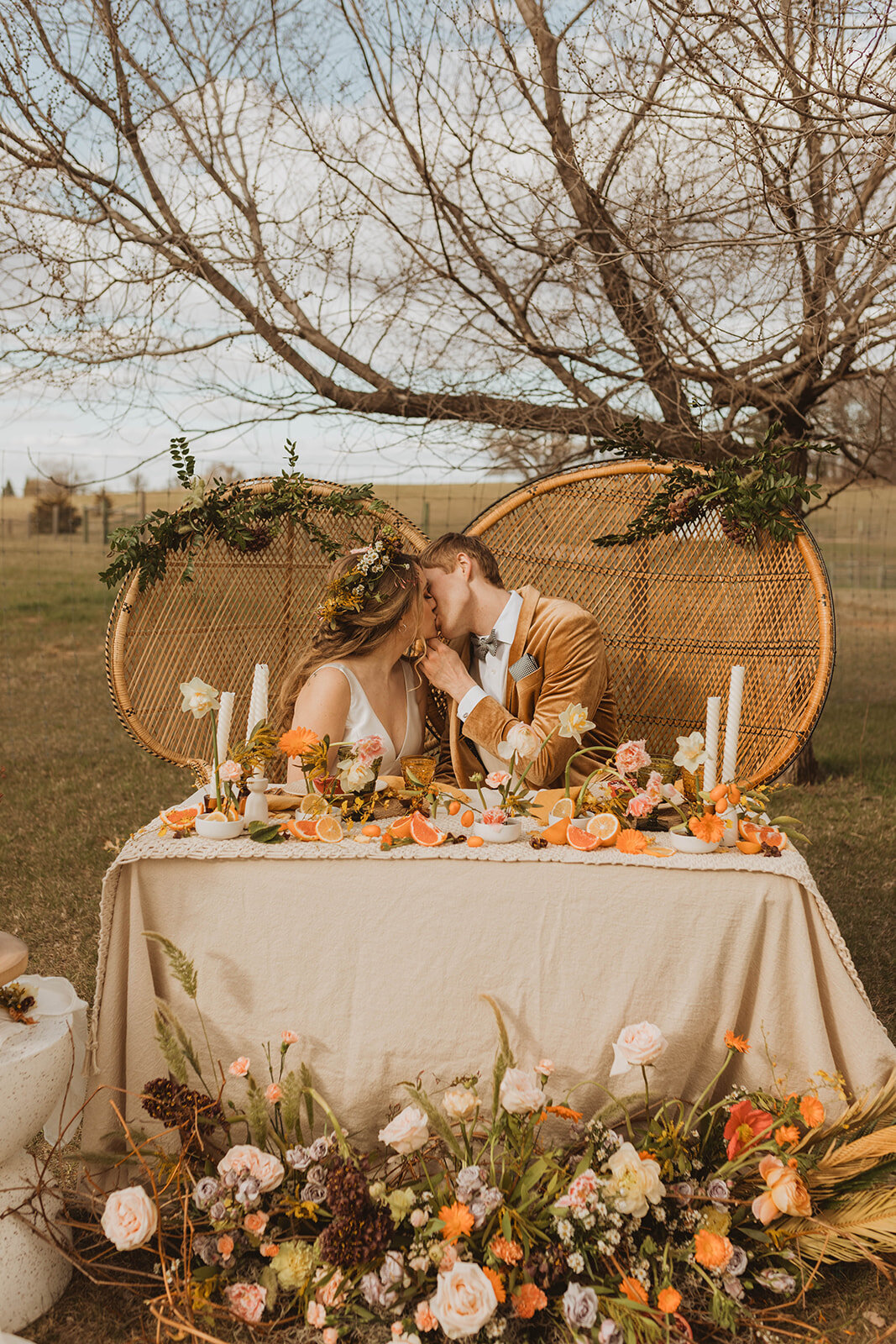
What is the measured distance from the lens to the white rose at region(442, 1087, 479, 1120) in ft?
6.01

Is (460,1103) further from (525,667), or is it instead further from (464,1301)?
(525,667)

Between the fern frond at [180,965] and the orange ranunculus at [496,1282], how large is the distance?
2.40 ft

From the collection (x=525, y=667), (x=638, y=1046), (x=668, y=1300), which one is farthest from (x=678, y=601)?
(x=668, y=1300)

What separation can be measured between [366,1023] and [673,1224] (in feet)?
2.27

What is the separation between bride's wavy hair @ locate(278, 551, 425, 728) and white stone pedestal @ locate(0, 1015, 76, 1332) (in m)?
1.12

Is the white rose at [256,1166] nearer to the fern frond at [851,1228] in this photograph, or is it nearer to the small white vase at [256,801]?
the small white vase at [256,801]

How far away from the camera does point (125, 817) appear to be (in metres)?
5.26

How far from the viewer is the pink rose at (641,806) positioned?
7.13ft

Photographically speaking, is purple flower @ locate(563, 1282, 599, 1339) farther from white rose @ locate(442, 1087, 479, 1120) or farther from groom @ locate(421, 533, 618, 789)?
groom @ locate(421, 533, 618, 789)

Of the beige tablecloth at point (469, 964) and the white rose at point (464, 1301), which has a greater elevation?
the beige tablecloth at point (469, 964)

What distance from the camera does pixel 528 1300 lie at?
1.70m

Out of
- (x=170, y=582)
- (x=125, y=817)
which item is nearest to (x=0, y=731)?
(x=125, y=817)

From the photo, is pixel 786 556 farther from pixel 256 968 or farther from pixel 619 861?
pixel 256 968

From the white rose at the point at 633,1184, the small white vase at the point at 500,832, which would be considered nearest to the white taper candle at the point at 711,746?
the small white vase at the point at 500,832
